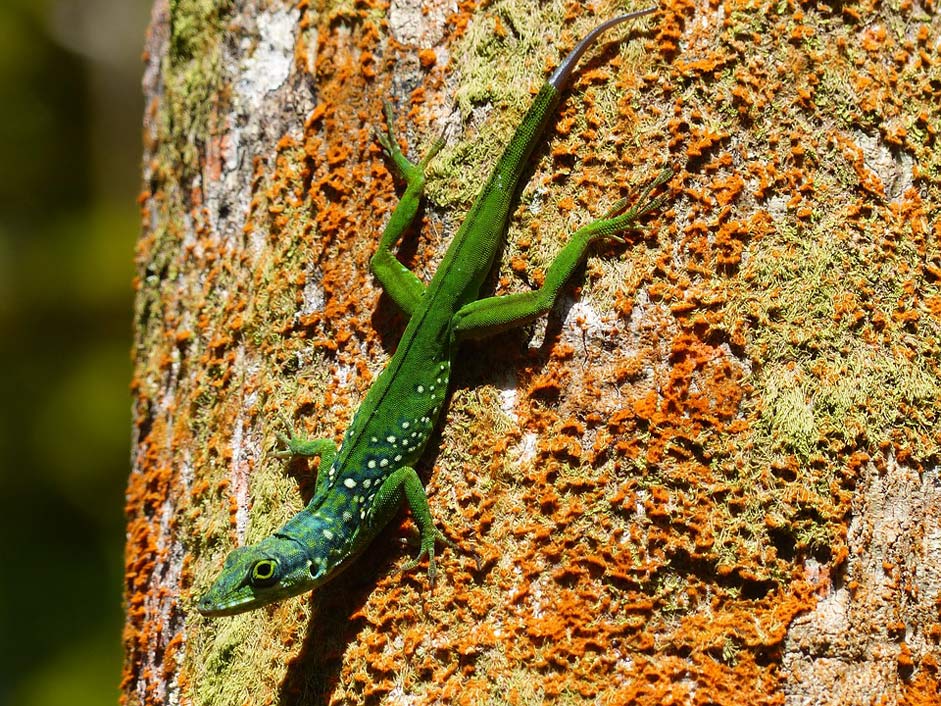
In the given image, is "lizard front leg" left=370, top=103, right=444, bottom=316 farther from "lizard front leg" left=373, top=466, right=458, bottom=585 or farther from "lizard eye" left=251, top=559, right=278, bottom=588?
"lizard eye" left=251, top=559, right=278, bottom=588

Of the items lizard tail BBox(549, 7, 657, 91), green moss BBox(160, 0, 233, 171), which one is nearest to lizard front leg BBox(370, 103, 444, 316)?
lizard tail BBox(549, 7, 657, 91)

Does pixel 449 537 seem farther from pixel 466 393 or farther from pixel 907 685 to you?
pixel 907 685

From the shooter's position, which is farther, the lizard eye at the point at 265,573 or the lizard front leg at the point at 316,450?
the lizard front leg at the point at 316,450

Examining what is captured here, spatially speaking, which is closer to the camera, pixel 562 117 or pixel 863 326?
pixel 863 326

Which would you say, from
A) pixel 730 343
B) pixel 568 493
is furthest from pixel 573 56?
pixel 568 493

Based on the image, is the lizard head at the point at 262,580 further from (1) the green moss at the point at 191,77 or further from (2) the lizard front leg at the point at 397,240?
(1) the green moss at the point at 191,77

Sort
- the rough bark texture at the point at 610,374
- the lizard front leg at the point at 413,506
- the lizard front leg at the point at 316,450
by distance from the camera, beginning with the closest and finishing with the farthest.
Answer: the rough bark texture at the point at 610,374 < the lizard front leg at the point at 413,506 < the lizard front leg at the point at 316,450

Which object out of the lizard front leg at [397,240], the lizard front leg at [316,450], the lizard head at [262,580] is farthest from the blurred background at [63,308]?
the lizard head at [262,580]
